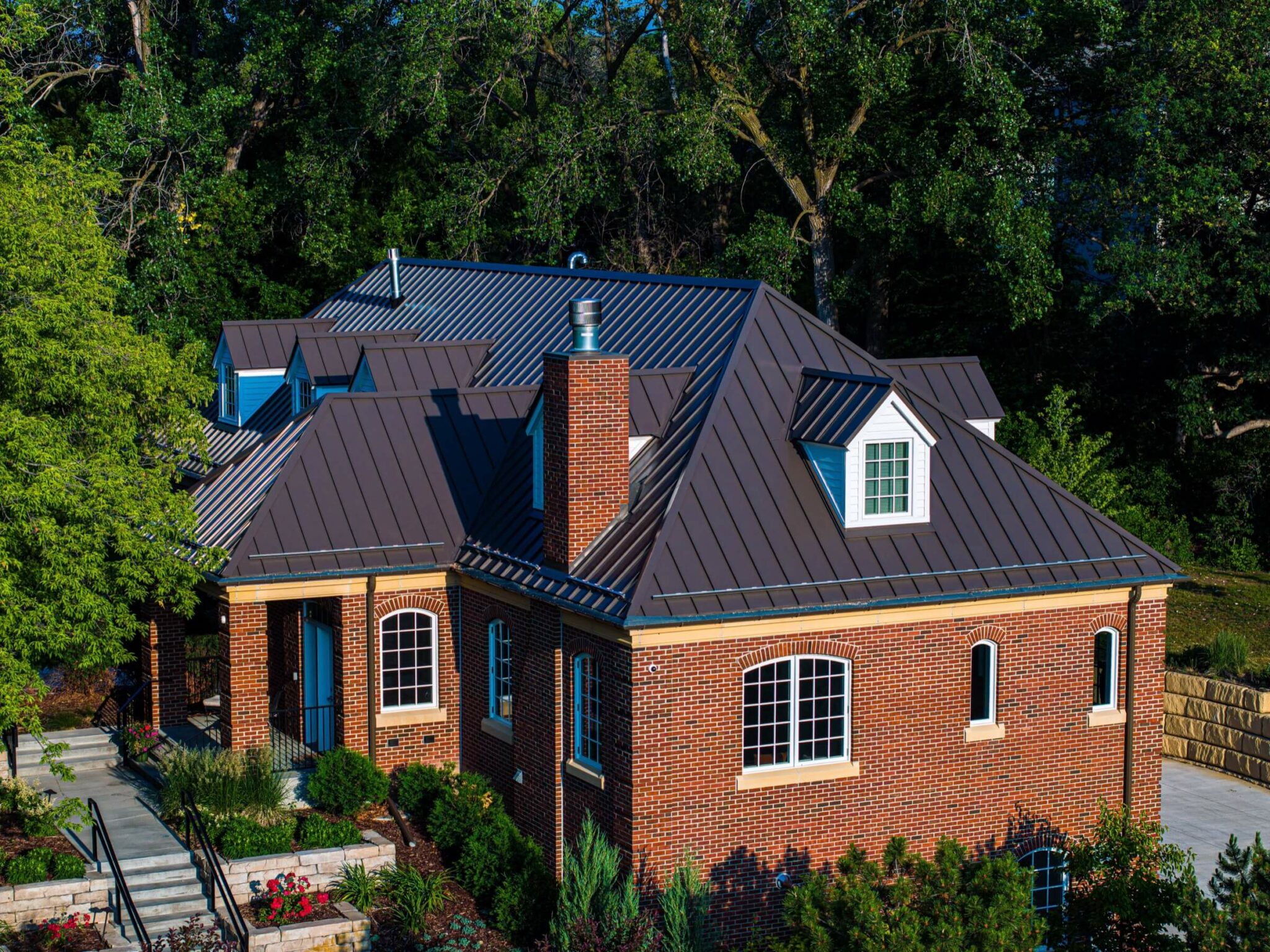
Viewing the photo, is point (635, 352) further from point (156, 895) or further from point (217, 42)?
point (217, 42)

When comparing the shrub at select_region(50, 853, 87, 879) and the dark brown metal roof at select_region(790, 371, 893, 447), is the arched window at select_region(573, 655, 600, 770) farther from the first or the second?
the shrub at select_region(50, 853, 87, 879)

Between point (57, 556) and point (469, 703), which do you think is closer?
point (57, 556)

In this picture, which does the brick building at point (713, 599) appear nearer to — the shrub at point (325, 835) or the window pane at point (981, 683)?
the window pane at point (981, 683)

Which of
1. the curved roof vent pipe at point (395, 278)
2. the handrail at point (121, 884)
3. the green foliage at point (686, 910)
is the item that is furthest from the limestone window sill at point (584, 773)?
the curved roof vent pipe at point (395, 278)

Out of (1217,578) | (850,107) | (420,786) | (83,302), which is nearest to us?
(83,302)

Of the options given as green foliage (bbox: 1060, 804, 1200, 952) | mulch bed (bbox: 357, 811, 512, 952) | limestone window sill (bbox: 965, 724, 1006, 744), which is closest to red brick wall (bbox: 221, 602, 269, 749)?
mulch bed (bbox: 357, 811, 512, 952)

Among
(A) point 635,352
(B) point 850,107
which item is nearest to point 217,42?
(B) point 850,107

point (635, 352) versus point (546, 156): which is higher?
point (546, 156)
